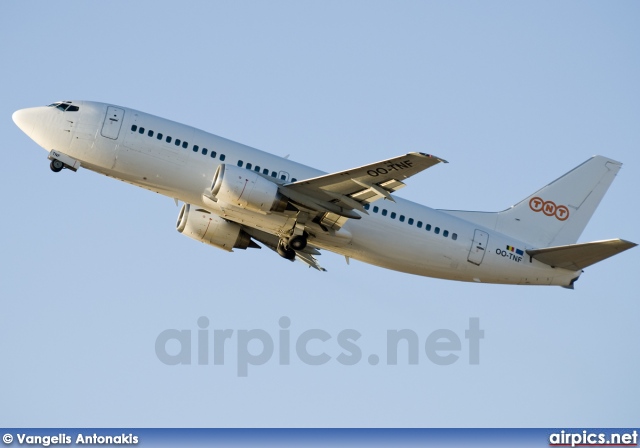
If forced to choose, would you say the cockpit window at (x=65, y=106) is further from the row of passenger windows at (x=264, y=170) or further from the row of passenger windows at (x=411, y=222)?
the row of passenger windows at (x=411, y=222)

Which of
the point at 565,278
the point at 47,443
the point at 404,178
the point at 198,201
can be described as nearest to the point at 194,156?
the point at 198,201

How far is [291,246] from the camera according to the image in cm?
4950

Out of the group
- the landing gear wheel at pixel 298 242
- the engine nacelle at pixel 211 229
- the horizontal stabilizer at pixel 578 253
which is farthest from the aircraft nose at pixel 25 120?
the horizontal stabilizer at pixel 578 253

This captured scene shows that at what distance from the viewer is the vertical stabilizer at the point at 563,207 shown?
2099 inches

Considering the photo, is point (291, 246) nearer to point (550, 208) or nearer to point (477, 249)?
point (477, 249)

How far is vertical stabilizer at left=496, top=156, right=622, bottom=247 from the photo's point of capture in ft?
175

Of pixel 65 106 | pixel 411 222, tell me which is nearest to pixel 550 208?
pixel 411 222

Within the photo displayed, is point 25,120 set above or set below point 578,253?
below

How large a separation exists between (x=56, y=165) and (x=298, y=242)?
1077 centimetres

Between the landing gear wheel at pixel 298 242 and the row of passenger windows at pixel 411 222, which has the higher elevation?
the row of passenger windows at pixel 411 222

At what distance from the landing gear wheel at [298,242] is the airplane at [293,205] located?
0.04 metres

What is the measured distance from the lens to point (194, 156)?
4772cm

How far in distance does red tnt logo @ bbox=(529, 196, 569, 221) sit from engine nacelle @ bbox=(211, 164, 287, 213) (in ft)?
45.5

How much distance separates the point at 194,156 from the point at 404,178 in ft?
29.6
